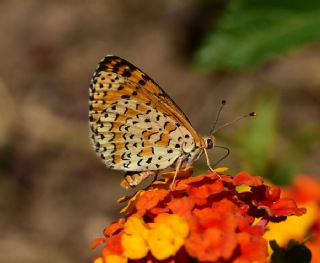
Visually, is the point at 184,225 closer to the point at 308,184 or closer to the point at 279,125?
the point at 308,184

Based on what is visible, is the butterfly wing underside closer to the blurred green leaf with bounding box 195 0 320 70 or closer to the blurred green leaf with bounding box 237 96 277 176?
the blurred green leaf with bounding box 195 0 320 70

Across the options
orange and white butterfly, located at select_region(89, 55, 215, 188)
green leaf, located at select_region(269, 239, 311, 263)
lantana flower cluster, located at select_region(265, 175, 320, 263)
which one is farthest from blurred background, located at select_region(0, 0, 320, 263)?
green leaf, located at select_region(269, 239, 311, 263)

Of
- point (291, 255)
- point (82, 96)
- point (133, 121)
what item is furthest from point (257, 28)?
point (82, 96)

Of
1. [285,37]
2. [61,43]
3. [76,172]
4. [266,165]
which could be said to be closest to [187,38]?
[61,43]

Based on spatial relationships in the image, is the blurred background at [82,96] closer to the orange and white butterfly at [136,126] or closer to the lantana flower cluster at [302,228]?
the lantana flower cluster at [302,228]

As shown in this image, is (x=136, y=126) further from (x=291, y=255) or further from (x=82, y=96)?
(x=82, y=96)

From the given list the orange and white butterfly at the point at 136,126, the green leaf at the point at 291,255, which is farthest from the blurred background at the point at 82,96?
the green leaf at the point at 291,255
